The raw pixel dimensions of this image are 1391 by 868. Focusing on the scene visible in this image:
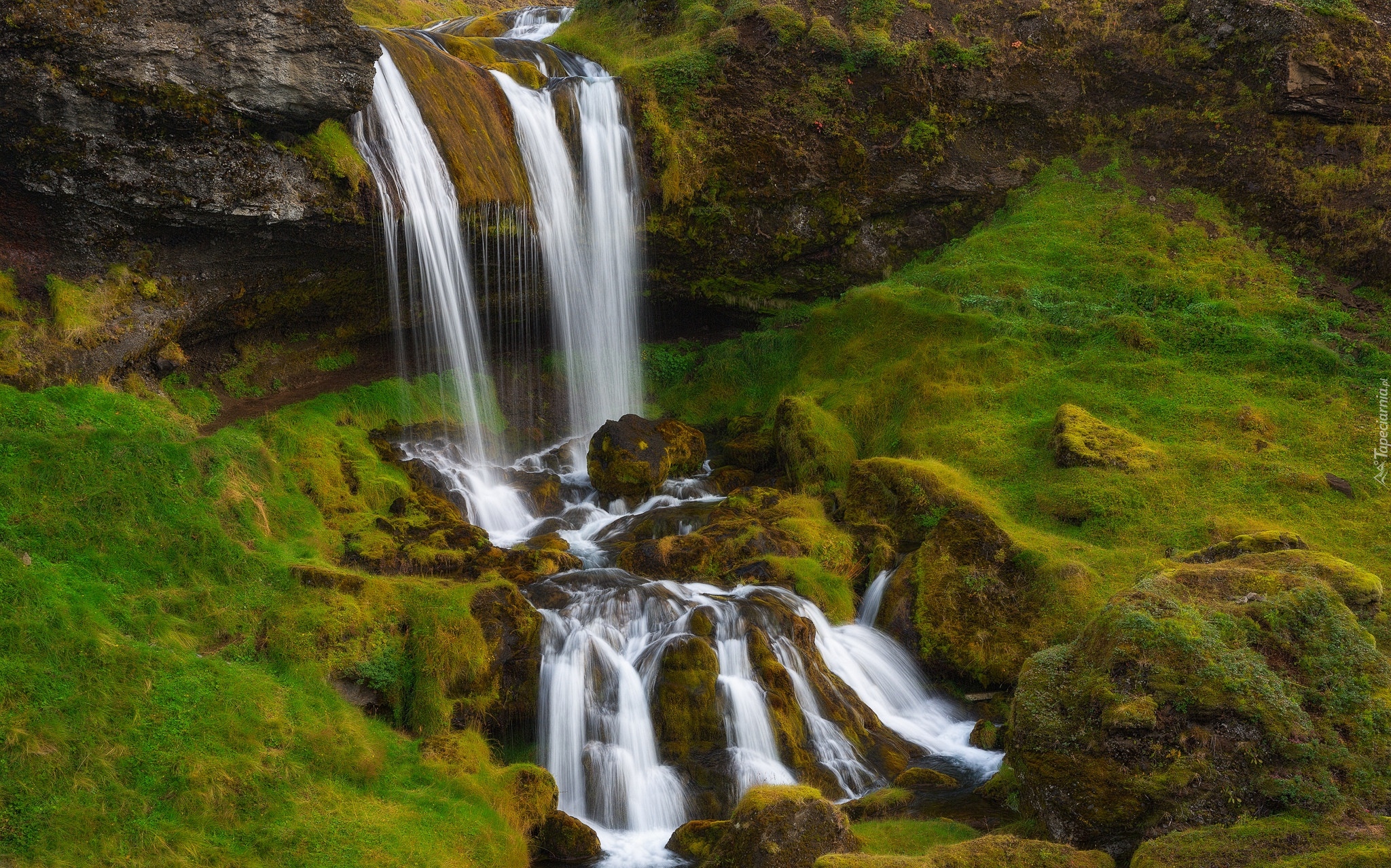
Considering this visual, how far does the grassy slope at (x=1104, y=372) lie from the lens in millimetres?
11211

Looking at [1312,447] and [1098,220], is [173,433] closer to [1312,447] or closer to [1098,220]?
[1312,447]

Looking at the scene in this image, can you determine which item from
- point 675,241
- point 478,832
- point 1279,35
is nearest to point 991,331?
point 675,241

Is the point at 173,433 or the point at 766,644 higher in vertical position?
the point at 173,433

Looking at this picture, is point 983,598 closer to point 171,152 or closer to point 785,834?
point 785,834

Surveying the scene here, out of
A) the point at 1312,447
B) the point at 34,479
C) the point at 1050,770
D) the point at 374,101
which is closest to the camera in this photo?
the point at 1050,770

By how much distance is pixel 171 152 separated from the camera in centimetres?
1068

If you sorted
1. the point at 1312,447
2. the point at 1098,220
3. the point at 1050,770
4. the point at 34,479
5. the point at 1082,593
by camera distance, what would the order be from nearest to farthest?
1. the point at 1050,770
2. the point at 34,479
3. the point at 1082,593
4. the point at 1312,447
5. the point at 1098,220

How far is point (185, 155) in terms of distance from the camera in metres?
10.8

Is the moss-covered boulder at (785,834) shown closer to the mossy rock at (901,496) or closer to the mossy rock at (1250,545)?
the mossy rock at (1250,545)

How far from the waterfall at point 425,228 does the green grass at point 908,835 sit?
9.29 meters

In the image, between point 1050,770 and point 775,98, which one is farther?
point 775,98

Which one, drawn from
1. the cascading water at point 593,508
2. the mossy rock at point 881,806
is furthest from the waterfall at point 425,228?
the mossy rock at point 881,806

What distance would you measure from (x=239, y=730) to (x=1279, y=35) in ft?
69.8

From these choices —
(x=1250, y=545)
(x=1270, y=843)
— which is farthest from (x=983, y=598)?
(x=1270, y=843)
